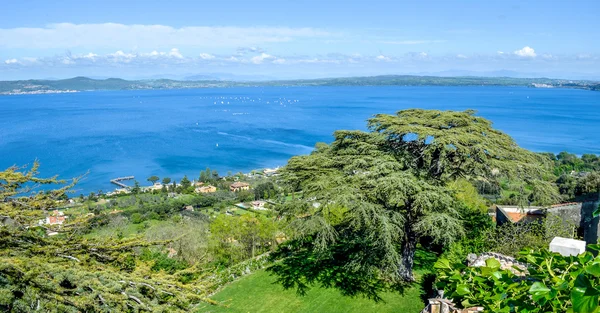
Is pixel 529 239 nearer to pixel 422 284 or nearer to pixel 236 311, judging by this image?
pixel 422 284

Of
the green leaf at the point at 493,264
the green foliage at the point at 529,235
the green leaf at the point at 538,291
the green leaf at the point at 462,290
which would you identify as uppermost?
the green leaf at the point at 538,291

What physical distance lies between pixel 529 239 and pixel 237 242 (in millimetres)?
11608

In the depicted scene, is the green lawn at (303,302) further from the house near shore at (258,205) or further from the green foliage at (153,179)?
the green foliage at (153,179)

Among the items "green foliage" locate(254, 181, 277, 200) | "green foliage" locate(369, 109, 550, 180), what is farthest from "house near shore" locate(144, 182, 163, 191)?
"green foliage" locate(369, 109, 550, 180)

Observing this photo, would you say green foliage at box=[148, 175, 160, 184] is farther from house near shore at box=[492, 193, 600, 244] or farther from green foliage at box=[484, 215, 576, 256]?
green foliage at box=[484, 215, 576, 256]

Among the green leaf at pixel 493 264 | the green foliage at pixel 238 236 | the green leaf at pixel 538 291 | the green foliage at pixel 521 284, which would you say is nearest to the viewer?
the green leaf at pixel 538 291

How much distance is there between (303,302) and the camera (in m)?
11.0

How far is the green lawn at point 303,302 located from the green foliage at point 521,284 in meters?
8.82

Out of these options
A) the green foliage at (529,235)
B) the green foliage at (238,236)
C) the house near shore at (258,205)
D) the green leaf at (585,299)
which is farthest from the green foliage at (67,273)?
the house near shore at (258,205)

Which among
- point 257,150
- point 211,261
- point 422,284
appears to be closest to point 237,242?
point 211,261

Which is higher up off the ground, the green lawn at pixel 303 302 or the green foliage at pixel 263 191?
the green lawn at pixel 303 302

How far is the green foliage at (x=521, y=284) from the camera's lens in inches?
66.1

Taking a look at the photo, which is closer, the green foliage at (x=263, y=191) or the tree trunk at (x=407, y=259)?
the tree trunk at (x=407, y=259)

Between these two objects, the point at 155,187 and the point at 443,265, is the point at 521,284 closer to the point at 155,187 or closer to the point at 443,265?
the point at 443,265
